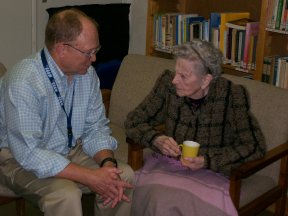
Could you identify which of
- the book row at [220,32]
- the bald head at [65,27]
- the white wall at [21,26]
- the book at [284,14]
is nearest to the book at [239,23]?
the book row at [220,32]

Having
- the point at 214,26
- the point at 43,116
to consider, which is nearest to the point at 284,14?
the point at 214,26

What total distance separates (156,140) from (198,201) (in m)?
0.40

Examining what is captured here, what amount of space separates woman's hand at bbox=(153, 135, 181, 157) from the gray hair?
379 mm

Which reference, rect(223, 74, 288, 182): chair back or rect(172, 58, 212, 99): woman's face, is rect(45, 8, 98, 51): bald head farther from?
rect(223, 74, 288, 182): chair back

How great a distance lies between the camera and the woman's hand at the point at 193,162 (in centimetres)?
229

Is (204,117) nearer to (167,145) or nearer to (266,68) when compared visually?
(167,145)

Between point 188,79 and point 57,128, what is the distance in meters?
0.68

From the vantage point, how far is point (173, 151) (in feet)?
7.85

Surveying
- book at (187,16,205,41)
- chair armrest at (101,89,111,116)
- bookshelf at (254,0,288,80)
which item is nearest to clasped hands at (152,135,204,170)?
chair armrest at (101,89,111,116)

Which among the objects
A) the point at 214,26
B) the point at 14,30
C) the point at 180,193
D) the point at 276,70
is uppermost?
the point at 214,26

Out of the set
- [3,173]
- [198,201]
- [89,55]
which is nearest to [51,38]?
[89,55]

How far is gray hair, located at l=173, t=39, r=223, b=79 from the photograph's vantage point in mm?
2391

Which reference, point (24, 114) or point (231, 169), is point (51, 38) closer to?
point (24, 114)

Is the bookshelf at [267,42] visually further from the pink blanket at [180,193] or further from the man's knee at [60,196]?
the man's knee at [60,196]
